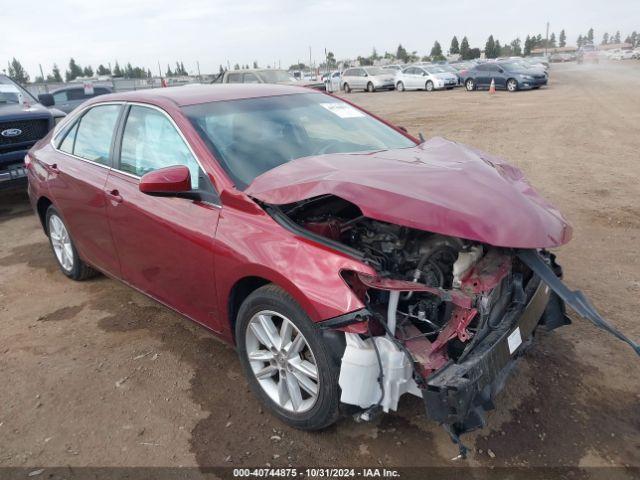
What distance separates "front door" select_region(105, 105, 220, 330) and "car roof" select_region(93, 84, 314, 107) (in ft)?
0.39

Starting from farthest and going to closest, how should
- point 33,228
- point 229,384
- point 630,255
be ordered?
point 33,228 → point 630,255 → point 229,384

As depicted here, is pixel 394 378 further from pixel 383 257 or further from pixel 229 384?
pixel 229 384

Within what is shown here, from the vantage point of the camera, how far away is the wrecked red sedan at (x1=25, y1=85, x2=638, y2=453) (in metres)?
2.34

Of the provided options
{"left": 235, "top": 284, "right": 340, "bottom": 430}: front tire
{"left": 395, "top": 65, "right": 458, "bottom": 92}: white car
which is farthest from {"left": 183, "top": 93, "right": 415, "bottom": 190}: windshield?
{"left": 395, "top": 65, "right": 458, "bottom": 92}: white car

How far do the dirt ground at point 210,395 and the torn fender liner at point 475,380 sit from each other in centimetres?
40

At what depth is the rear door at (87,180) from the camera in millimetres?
3881

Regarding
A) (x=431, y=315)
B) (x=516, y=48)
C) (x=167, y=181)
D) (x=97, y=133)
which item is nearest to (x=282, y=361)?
(x=431, y=315)

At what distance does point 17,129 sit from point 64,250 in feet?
13.0

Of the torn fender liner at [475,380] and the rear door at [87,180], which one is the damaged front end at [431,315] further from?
the rear door at [87,180]

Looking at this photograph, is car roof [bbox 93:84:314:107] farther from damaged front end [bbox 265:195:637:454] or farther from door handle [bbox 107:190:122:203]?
damaged front end [bbox 265:195:637:454]

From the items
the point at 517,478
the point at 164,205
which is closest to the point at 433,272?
the point at 517,478

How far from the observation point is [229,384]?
3225 millimetres

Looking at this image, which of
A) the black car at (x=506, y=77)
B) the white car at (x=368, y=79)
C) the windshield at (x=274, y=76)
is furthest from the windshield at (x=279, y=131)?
the white car at (x=368, y=79)

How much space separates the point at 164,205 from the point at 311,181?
3.79ft
